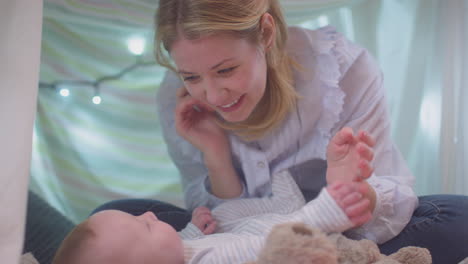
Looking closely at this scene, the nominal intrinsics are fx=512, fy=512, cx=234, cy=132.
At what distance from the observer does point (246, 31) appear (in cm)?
100

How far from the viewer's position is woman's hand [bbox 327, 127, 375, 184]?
84cm

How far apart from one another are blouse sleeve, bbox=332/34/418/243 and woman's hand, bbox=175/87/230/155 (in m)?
0.28

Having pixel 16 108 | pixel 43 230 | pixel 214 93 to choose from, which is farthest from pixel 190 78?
pixel 43 230

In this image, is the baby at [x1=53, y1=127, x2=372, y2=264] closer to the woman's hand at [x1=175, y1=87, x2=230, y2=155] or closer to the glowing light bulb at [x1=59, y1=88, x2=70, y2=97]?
the woman's hand at [x1=175, y1=87, x2=230, y2=155]

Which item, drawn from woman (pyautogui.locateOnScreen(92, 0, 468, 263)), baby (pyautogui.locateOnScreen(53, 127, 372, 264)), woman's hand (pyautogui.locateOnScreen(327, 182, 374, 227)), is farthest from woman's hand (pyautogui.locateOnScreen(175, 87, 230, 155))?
woman's hand (pyautogui.locateOnScreen(327, 182, 374, 227))

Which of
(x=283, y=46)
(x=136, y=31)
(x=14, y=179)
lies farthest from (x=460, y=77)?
(x=14, y=179)

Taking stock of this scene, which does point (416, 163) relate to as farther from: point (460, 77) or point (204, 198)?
point (204, 198)

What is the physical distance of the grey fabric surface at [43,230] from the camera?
1.20 m

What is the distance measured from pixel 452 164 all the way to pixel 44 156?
1.21 metres

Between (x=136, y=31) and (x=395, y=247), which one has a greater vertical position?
(x=136, y=31)

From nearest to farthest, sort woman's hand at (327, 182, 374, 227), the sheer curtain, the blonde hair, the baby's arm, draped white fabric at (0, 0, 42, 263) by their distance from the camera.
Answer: draped white fabric at (0, 0, 42, 263)
woman's hand at (327, 182, 374, 227)
the blonde hair
the baby's arm
the sheer curtain

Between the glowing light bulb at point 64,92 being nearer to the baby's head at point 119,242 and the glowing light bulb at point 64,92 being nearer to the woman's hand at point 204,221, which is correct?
the woman's hand at point 204,221

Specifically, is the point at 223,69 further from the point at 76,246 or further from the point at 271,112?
the point at 76,246

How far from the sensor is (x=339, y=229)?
0.79m
